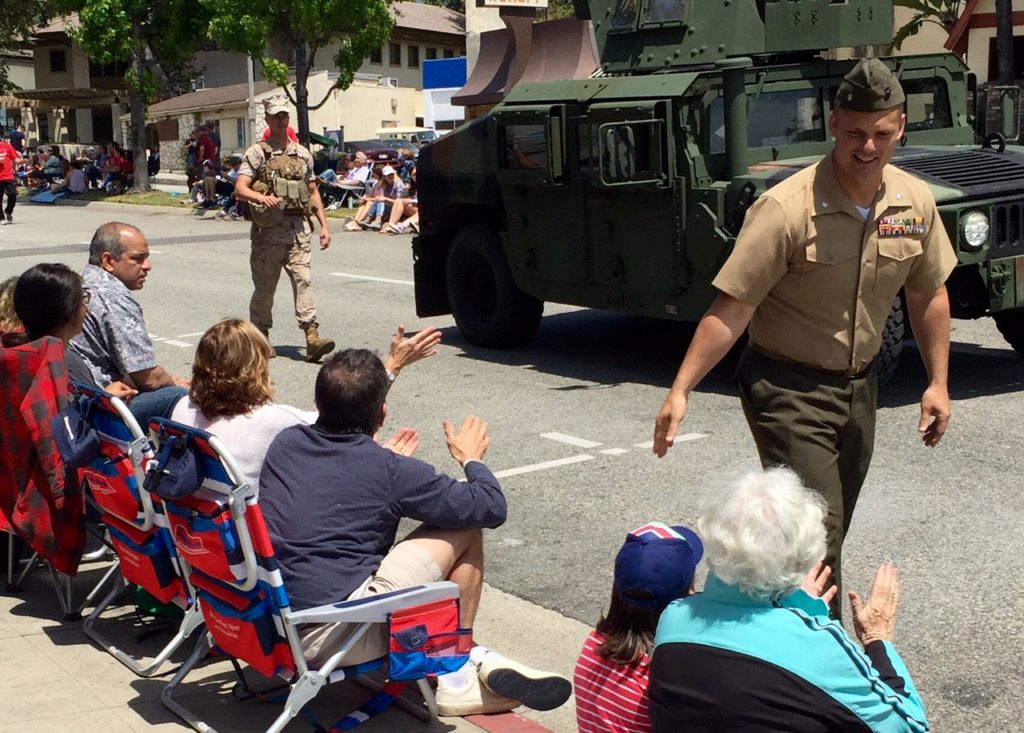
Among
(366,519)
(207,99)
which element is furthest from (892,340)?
(207,99)

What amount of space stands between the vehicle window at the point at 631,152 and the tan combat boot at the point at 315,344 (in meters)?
2.86

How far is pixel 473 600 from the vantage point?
15.1ft

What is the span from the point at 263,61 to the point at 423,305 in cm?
2465

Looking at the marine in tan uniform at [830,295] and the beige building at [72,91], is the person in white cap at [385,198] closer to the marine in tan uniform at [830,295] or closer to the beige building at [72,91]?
the marine in tan uniform at [830,295]

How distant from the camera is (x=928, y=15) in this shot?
27.8 metres

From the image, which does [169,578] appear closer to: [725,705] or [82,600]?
[82,600]

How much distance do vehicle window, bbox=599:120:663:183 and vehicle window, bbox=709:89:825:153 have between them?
0.38 meters

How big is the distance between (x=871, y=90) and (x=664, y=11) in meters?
6.31

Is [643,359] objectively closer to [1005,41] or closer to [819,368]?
[819,368]

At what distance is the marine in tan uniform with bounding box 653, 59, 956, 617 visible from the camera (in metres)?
4.16

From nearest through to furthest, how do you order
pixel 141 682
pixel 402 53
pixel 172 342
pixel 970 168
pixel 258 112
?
pixel 141 682, pixel 970 168, pixel 172 342, pixel 258 112, pixel 402 53

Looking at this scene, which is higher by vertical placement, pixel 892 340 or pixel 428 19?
pixel 428 19

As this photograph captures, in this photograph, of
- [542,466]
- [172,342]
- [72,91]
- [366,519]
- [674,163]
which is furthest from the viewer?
[72,91]

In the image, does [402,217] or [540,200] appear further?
[402,217]
